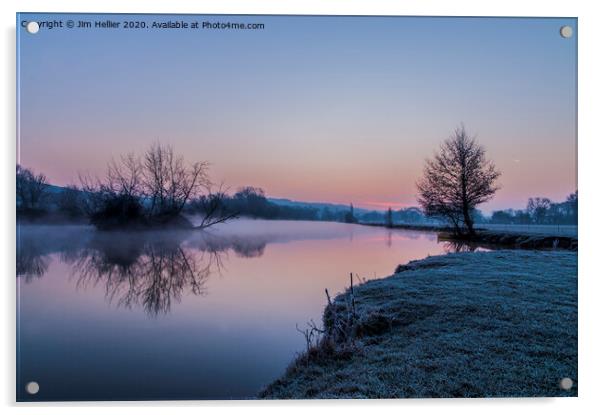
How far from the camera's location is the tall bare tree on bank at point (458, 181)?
3.65 meters

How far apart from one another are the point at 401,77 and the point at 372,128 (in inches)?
20.6

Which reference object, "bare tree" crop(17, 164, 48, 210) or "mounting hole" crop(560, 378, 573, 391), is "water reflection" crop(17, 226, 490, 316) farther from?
"mounting hole" crop(560, 378, 573, 391)

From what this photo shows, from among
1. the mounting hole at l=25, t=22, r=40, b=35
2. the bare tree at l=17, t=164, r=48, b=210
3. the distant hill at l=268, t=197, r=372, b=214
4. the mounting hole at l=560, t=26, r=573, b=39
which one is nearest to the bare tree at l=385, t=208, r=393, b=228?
the distant hill at l=268, t=197, r=372, b=214

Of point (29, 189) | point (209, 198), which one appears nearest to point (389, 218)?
point (209, 198)

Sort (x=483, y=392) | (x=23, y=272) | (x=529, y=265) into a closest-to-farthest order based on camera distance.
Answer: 1. (x=483, y=392)
2. (x=23, y=272)
3. (x=529, y=265)

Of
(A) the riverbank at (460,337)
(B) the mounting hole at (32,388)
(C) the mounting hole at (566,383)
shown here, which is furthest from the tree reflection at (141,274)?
(C) the mounting hole at (566,383)

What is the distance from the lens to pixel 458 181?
382 centimetres

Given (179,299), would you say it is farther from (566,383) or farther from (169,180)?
(566,383)

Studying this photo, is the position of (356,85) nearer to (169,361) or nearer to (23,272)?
(169,361)

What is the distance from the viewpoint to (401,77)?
140 inches

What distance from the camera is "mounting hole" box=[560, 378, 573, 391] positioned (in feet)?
9.95

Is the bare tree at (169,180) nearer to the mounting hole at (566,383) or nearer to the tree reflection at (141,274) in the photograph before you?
the tree reflection at (141,274)

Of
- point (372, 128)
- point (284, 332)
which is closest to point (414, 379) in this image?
point (284, 332)

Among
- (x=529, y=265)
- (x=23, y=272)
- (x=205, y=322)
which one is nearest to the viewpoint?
(x=23, y=272)
